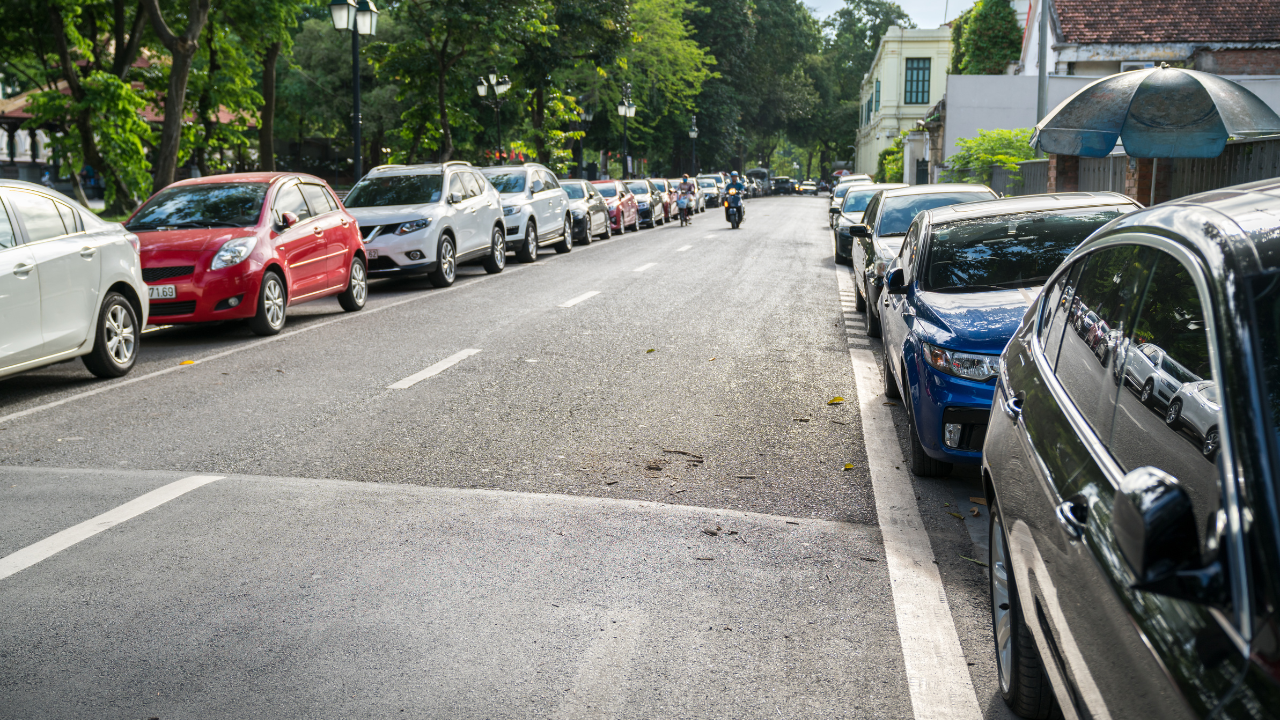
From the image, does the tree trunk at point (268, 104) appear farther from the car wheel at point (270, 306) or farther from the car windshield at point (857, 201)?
the car wheel at point (270, 306)

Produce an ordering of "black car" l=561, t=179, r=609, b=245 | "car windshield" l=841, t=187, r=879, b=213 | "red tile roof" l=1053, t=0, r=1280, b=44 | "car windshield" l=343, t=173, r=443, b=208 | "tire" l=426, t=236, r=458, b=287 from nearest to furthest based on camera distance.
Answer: "tire" l=426, t=236, r=458, b=287 < "car windshield" l=343, t=173, r=443, b=208 < "car windshield" l=841, t=187, r=879, b=213 < "black car" l=561, t=179, r=609, b=245 < "red tile roof" l=1053, t=0, r=1280, b=44

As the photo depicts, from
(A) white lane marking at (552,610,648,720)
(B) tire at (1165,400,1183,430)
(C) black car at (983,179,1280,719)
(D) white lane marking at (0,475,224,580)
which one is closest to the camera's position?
(C) black car at (983,179,1280,719)

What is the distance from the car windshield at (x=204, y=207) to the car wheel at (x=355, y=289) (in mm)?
1753

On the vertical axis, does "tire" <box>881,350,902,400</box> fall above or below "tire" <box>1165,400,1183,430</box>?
below

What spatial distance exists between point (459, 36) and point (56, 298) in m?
21.9

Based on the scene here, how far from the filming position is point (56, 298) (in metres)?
8.66

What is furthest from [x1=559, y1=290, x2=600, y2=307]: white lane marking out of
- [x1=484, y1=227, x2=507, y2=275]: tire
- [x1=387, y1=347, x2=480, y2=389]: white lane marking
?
[x1=484, y1=227, x2=507, y2=275]: tire

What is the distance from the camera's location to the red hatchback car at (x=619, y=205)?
104 feet

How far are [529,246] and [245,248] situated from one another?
1012cm

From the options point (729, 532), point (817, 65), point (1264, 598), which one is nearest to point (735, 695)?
point (729, 532)

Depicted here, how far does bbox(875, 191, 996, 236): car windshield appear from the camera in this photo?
1332 cm

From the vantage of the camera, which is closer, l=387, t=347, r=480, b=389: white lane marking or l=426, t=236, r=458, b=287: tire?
l=387, t=347, r=480, b=389: white lane marking

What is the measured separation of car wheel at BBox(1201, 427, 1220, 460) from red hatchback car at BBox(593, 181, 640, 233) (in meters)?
29.1

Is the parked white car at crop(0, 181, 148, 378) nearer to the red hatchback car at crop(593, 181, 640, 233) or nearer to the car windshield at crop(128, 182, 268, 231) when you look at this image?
the car windshield at crop(128, 182, 268, 231)
